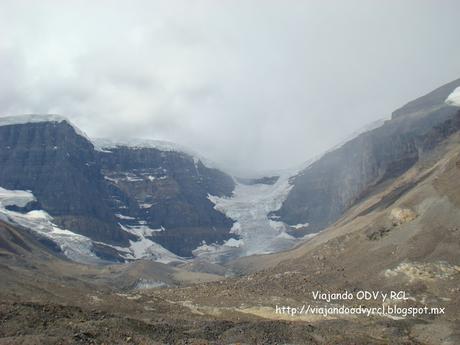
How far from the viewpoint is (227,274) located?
18750 centimetres

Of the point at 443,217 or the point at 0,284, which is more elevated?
the point at 443,217

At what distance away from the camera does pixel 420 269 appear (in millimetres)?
75125

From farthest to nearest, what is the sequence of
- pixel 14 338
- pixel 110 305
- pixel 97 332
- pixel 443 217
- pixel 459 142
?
pixel 459 142
pixel 443 217
pixel 110 305
pixel 97 332
pixel 14 338

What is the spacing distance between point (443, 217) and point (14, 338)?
65.9 metres

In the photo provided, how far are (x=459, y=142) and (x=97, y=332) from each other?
121 meters

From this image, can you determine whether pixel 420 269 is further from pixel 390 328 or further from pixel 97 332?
pixel 97 332

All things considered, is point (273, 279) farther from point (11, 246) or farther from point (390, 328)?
point (11, 246)

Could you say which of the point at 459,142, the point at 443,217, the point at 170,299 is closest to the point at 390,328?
the point at 170,299

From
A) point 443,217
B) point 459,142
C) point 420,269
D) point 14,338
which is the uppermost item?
point 459,142

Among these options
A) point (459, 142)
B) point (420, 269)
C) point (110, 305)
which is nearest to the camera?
point (110, 305)

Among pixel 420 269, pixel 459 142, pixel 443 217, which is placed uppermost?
pixel 459 142

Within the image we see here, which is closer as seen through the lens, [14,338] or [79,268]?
[14,338]

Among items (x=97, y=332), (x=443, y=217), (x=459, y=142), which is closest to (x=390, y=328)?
(x=97, y=332)

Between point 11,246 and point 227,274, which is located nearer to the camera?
point 11,246
